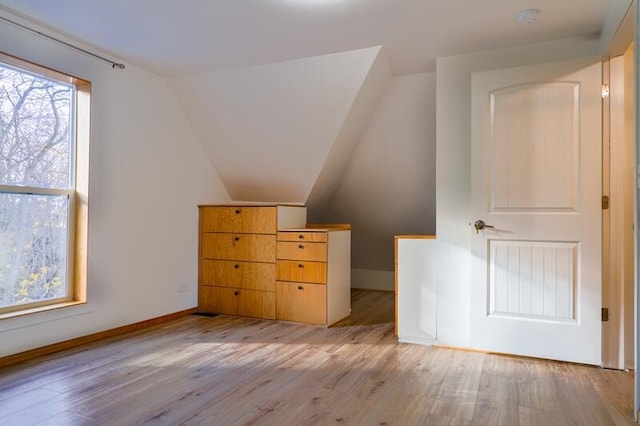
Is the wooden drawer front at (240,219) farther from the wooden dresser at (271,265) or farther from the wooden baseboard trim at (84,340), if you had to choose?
the wooden baseboard trim at (84,340)

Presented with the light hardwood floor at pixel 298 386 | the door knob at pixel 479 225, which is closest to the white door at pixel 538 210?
the door knob at pixel 479 225

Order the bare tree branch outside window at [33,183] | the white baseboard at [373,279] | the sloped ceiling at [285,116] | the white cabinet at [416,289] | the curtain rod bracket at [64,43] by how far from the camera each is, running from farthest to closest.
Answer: the white baseboard at [373,279], the sloped ceiling at [285,116], the white cabinet at [416,289], the bare tree branch outside window at [33,183], the curtain rod bracket at [64,43]

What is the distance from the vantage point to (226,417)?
198cm

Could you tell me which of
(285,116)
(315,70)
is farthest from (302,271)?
(315,70)

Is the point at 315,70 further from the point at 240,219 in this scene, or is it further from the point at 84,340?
the point at 84,340

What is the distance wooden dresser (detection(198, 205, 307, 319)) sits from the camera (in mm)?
3926

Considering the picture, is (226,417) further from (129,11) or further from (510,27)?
(510,27)

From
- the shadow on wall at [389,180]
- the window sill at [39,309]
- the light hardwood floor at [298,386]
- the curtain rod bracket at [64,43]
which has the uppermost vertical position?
the curtain rod bracket at [64,43]

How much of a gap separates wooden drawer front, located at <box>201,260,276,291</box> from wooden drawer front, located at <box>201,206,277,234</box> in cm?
32

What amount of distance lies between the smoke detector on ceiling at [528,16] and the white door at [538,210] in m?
0.33

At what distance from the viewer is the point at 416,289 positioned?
320 centimetres

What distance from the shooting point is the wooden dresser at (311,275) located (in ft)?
12.0

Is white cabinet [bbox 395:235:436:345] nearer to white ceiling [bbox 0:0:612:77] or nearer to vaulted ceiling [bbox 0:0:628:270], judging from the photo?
vaulted ceiling [bbox 0:0:628:270]

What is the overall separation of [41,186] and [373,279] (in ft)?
13.0
